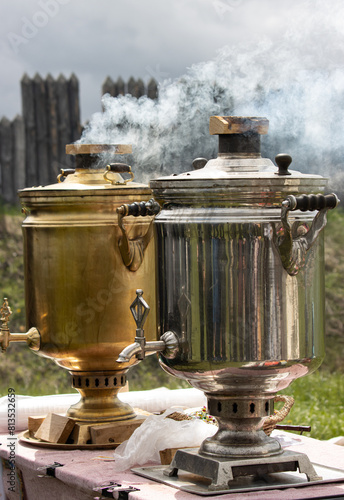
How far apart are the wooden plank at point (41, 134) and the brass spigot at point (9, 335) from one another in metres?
6.01

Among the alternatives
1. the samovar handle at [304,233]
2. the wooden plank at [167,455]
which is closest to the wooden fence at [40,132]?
the wooden plank at [167,455]

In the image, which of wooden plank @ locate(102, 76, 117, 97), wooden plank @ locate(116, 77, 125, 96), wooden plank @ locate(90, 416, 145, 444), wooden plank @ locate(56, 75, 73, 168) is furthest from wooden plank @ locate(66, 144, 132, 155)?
wooden plank @ locate(56, 75, 73, 168)

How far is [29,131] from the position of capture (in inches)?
389

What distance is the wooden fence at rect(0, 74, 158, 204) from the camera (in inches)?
386

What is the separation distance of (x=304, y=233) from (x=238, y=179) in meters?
0.30

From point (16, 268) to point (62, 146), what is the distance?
176 centimetres

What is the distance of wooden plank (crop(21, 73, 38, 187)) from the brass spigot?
5994 mm

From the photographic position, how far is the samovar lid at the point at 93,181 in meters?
3.90

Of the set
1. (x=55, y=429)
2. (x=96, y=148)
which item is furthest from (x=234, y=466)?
(x=96, y=148)

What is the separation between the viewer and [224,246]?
117 inches

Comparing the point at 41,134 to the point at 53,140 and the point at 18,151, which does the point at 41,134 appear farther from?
Result: the point at 18,151

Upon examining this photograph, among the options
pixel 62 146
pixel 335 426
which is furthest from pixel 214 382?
pixel 62 146

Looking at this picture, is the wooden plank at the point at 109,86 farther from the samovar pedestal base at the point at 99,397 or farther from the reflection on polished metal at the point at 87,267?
the samovar pedestal base at the point at 99,397

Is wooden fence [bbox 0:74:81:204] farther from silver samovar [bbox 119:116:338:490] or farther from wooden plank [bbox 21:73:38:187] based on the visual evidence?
A: silver samovar [bbox 119:116:338:490]
